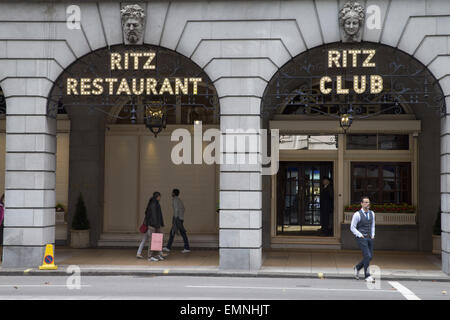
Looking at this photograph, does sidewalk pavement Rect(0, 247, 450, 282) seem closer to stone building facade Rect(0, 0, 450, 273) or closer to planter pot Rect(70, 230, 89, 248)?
planter pot Rect(70, 230, 89, 248)

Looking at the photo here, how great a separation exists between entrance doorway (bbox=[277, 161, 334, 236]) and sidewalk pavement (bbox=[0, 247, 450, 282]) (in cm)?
135

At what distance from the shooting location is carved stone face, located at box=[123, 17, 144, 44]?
16891mm

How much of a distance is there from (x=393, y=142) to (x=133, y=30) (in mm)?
9568

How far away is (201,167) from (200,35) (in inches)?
239

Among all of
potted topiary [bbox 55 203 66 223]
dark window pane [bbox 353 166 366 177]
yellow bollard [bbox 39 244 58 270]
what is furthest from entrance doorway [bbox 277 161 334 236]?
yellow bollard [bbox 39 244 58 270]

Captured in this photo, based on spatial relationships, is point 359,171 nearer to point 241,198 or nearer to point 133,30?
point 241,198

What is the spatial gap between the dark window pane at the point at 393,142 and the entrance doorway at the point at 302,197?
1818 mm

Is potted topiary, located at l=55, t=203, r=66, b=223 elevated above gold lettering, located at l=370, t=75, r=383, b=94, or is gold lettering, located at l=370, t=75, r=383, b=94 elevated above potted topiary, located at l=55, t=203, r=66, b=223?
gold lettering, located at l=370, t=75, r=383, b=94

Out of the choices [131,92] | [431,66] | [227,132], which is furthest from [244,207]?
[431,66]

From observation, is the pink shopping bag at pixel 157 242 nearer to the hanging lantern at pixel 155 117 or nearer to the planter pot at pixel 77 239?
the hanging lantern at pixel 155 117

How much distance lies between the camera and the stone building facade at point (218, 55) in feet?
53.7

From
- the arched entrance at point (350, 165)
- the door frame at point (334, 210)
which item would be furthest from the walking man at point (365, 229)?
the door frame at point (334, 210)

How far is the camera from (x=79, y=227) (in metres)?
21.2

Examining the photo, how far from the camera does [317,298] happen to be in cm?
1240
